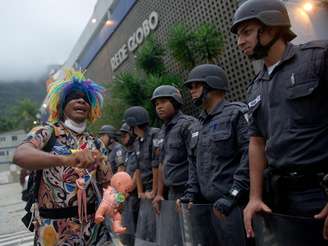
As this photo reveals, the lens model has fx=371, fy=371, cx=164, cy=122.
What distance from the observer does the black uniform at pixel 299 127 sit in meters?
1.80

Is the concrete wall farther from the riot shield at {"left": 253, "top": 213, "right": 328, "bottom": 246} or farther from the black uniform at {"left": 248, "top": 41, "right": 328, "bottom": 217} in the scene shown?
the riot shield at {"left": 253, "top": 213, "right": 328, "bottom": 246}

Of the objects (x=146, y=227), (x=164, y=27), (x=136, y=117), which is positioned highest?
(x=164, y=27)

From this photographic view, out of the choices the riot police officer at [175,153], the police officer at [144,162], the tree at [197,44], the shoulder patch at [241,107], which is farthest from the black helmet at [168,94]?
the tree at [197,44]

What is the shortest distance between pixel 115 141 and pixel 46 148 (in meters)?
5.40

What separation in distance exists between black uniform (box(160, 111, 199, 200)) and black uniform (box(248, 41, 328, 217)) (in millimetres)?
1951

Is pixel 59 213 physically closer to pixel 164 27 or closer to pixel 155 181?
pixel 155 181

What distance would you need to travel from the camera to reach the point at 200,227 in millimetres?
2709

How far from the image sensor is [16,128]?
65.5 meters

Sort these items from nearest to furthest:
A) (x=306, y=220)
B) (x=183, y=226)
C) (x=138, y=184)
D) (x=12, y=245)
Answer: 1. (x=306, y=220)
2. (x=183, y=226)
3. (x=138, y=184)
4. (x=12, y=245)

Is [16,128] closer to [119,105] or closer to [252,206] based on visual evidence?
[119,105]

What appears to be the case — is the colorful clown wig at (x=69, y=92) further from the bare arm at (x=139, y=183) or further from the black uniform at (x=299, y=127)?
the bare arm at (x=139, y=183)

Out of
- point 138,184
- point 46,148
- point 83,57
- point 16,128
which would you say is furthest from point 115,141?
point 16,128

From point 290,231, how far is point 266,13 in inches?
47.7

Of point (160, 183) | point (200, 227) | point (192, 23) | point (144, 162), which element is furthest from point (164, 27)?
point (200, 227)
